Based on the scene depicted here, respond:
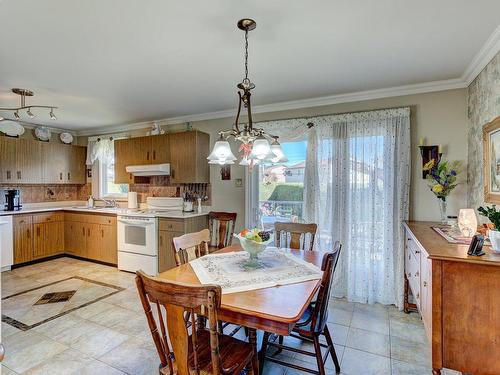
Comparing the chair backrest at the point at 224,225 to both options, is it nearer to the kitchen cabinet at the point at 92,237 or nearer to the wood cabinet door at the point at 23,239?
the kitchen cabinet at the point at 92,237

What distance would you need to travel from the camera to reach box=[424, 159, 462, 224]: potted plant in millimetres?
2771

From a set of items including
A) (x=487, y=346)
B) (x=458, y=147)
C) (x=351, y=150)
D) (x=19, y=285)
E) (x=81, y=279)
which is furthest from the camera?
(x=81, y=279)

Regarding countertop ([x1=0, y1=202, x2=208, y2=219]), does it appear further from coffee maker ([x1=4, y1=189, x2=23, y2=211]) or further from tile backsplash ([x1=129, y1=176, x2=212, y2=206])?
tile backsplash ([x1=129, y1=176, x2=212, y2=206])

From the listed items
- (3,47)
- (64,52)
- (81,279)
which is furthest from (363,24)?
(81,279)

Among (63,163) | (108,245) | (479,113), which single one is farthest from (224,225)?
(63,163)

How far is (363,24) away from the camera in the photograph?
195 cm

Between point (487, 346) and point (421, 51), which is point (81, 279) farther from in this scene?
point (421, 51)

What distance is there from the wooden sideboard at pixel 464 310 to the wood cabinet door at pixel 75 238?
5.14 meters

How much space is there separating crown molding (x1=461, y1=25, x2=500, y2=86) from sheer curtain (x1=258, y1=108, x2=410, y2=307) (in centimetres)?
60

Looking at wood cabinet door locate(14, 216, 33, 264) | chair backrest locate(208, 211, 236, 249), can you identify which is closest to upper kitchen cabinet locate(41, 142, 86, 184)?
wood cabinet door locate(14, 216, 33, 264)

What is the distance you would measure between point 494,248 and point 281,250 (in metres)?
1.50

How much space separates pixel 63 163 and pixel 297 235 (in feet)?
16.1

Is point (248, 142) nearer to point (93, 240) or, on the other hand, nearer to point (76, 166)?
point (93, 240)

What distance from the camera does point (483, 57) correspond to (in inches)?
93.1
